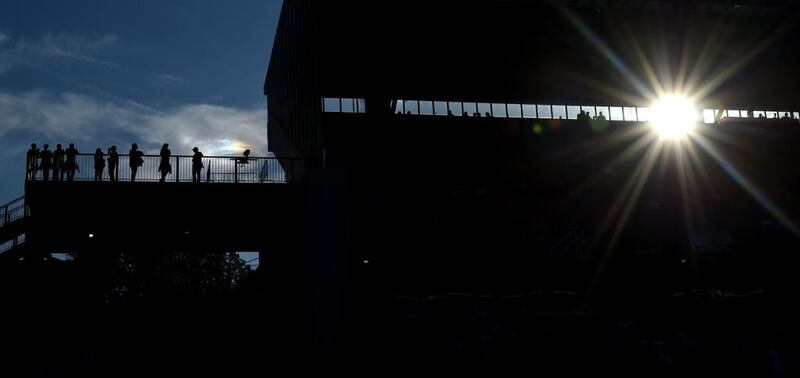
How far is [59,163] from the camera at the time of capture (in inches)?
974

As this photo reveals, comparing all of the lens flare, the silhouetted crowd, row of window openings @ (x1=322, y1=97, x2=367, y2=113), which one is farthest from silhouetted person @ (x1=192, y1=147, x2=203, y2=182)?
the lens flare

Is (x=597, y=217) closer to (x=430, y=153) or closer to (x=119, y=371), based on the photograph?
(x=430, y=153)

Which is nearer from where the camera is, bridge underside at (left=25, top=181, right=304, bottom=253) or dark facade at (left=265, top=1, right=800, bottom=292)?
bridge underside at (left=25, top=181, right=304, bottom=253)

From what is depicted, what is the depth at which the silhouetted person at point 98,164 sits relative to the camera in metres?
25.0

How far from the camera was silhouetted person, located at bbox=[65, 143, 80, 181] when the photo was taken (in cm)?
2470

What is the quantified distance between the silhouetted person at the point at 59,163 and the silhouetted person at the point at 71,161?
0.16m

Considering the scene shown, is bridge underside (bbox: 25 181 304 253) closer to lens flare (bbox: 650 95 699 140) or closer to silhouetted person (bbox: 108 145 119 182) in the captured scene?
silhouetted person (bbox: 108 145 119 182)

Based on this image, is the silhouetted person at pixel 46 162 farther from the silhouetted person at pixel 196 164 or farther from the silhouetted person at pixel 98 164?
the silhouetted person at pixel 196 164

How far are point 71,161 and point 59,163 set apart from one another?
0.38 m

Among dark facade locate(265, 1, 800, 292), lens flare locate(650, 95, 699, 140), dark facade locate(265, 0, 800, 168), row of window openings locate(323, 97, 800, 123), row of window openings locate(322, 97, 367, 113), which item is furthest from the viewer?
row of window openings locate(323, 97, 800, 123)

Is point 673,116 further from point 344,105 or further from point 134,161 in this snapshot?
point 134,161

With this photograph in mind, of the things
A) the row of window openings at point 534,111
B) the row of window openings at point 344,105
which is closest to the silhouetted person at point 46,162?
the row of window openings at point 344,105

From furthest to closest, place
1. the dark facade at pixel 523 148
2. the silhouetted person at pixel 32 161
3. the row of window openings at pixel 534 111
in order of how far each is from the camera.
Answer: the row of window openings at pixel 534 111 < the dark facade at pixel 523 148 < the silhouetted person at pixel 32 161

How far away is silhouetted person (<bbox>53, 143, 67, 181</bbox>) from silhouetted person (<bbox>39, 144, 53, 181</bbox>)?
0.52ft
